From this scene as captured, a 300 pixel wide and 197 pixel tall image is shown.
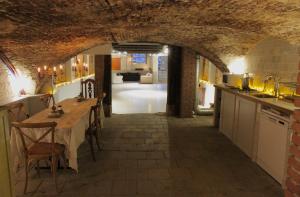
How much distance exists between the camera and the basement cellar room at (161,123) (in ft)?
8.67

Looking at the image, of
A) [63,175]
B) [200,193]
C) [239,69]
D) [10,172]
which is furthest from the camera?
[239,69]

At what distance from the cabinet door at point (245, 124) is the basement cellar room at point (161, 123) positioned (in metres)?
0.02

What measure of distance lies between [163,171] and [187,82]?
12.0 feet

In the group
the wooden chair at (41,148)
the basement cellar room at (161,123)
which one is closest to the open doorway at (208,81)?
the basement cellar room at (161,123)

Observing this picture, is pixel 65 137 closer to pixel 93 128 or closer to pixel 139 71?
pixel 93 128

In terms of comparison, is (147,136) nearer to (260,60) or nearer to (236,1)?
(260,60)

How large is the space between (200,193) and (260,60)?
2.97 m

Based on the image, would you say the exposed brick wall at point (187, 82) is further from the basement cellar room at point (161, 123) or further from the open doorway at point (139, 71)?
the open doorway at point (139, 71)

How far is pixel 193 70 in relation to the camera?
21.5 ft

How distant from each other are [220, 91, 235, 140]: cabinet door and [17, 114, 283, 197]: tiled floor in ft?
0.67

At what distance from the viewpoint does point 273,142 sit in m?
3.15

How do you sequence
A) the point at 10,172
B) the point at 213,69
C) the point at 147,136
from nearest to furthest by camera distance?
1. the point at 10,172
2. the point at 147,136
3. the point at 213,69

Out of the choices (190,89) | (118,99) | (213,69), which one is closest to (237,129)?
(190,89)

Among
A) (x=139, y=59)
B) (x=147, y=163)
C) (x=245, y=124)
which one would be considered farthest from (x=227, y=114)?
(x=139, y=59)
